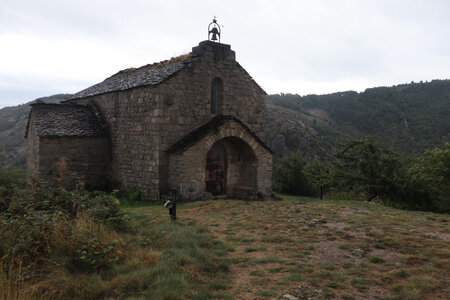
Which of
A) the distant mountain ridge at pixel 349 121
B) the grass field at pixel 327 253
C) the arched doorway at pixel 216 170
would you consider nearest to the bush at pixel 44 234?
the grass field at pixel 327 253

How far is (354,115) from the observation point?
2039 inches

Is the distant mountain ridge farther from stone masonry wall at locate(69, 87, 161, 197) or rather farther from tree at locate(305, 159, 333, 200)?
stone masonry wall at locate(69, 87, 161, 197)

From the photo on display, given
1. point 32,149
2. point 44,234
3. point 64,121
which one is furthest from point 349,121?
A: point 44,234

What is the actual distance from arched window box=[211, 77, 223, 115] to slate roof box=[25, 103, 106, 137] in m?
5.42

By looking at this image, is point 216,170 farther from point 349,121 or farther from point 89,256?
point 349,121

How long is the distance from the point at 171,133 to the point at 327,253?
7.81 meters

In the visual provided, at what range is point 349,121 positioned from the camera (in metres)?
51.2

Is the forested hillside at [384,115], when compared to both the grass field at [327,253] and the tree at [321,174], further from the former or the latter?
the grass field at [327,253]

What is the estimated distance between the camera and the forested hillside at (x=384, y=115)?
122 feet

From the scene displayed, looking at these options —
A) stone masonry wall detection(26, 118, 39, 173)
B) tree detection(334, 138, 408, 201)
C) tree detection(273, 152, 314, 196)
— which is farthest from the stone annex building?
tree detection(273, 152, 314, 196)

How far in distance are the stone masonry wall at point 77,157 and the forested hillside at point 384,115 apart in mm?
22692

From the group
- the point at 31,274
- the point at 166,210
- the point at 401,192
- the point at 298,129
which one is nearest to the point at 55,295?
the point at 31,274

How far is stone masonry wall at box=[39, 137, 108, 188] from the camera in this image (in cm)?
1335

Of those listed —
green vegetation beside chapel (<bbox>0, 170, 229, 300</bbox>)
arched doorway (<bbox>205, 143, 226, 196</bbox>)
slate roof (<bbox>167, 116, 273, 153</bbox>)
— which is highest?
slate roof (<bbox>167, 116, 273, 153</bbox>)
